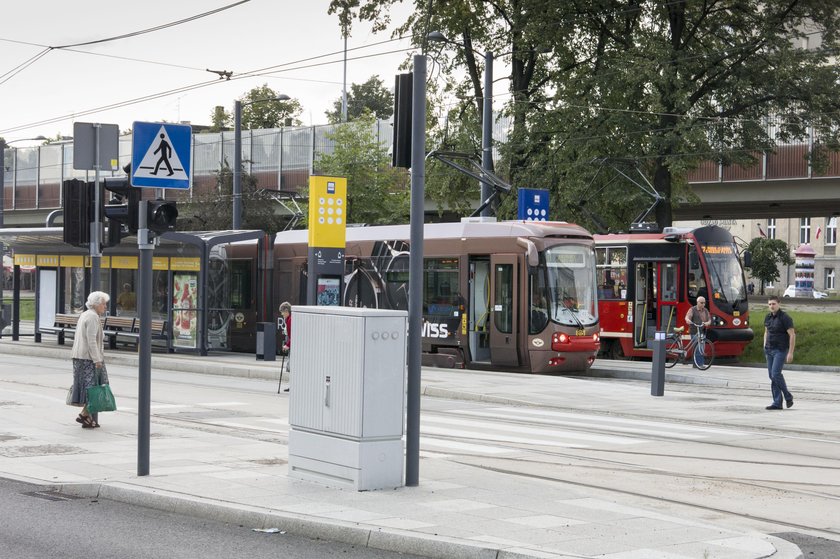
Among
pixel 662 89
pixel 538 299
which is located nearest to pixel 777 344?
pixel 538 299

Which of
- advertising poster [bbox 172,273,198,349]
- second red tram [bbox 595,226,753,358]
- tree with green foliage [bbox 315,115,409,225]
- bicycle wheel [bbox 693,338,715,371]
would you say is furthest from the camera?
tree with green foliage [bbox 315,115,409,225]

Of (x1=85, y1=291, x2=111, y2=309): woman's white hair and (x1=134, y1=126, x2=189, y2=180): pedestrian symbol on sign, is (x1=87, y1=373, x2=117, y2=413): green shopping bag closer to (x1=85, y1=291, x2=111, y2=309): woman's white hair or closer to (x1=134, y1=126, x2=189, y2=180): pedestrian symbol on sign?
(x1=85, y1=291, x2=111, y2=309): woman's white hair

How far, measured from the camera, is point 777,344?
18.7m

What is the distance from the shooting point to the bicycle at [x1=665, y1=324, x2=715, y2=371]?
2795cm

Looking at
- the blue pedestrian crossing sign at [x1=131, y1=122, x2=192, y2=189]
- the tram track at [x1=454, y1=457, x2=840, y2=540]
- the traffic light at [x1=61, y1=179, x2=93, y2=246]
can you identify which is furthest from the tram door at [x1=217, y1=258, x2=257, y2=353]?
the blue pedestrian crossing sign at [x1=131, y1=122, x2=192, y2=189]

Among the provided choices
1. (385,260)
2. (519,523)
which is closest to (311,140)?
(385,260)

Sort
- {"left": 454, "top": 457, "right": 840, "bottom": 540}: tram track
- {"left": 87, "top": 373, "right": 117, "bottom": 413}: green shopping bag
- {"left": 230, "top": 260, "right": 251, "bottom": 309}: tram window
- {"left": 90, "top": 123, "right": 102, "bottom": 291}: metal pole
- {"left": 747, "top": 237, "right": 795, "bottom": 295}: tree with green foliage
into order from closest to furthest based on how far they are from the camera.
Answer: {"left": 454, "top": 457, "right": 840, "bottom": 540}: tram track → {"left": 87, "top": 373, "right": 117, "bottom": 413}: green shopping bag → {"left": 90, "top": 123, "right": 102, "bottom": 291}: metal pole → {"left": 230, "top": 260, "right": 251, "bottom": 309}: tram window → {"left": 747, "top": 237, "right": 795, "bottom": 295}: tree with green foliage

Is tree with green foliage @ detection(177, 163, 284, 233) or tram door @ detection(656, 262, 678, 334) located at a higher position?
tree with green foliage @ detection(177, 163, 284, 233)

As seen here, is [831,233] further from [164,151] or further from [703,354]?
[164,151]

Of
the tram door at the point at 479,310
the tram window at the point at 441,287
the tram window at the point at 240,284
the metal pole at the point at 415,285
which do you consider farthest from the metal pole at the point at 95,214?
the metal pole at the point at 415,285

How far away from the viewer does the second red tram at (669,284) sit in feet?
95.7

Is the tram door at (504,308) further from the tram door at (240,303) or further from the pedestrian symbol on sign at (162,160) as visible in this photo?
the pedestrian symbol on sign at (162,160)

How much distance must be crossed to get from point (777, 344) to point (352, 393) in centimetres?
1101

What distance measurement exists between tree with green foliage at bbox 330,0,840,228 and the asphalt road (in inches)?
992
